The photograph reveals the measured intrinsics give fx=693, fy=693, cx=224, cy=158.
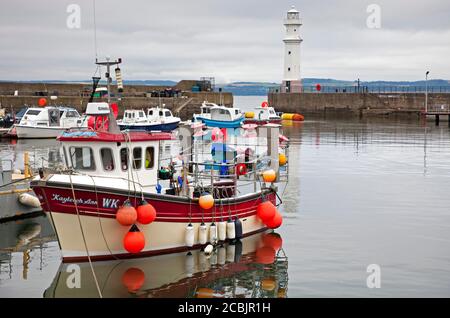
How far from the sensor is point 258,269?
49.4 ft

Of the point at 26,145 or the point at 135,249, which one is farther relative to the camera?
the point at 26,145

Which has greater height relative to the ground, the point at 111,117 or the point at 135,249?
the point at 111,117

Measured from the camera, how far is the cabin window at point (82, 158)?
47.9 ft

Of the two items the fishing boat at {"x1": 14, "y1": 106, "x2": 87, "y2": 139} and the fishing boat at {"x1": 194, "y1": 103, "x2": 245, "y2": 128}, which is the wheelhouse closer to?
the fishing boat at {"x1": 194, "y1": 103, "x2": 245, "y2": 128}

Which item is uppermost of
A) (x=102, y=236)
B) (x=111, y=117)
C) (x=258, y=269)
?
(x=111, y=117)

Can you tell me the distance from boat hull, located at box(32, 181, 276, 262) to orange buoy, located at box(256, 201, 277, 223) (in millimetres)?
1922

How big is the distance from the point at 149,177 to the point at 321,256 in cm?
432

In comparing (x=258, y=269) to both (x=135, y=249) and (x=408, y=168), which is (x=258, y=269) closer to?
(x=135, y=249)

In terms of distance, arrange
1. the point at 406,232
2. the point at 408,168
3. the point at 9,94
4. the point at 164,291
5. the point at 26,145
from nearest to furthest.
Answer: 1. the point at 164,291
2. the point at 406,232
3. the point at 408,168
4. the point at 26,145
5. the point at 9,94

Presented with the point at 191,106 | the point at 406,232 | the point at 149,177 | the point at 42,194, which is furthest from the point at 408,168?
the point at 191,106

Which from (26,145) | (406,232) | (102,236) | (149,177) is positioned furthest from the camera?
(26,145)

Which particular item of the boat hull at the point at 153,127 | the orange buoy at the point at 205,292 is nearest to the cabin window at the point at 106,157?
the orange buoy at the point at 205,292

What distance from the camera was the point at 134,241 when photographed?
13.9 metres

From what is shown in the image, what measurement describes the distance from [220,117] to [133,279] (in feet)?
128
